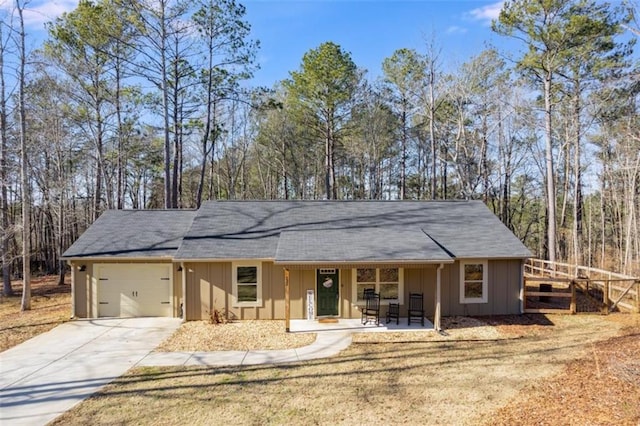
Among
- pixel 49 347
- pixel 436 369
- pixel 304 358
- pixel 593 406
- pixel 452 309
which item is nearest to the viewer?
pixel 593 406

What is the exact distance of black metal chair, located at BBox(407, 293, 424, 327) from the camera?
1143 centimetres

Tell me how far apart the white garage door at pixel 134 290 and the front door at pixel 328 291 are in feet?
16.0

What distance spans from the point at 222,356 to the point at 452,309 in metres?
7.11

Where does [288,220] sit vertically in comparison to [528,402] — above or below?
above

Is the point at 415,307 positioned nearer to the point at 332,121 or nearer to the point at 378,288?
the point at 378,288

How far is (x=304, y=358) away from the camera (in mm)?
8625

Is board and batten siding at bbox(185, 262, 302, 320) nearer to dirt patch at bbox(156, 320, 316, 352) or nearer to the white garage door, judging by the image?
dirt patch at bbox(156, 320, 316, 352)

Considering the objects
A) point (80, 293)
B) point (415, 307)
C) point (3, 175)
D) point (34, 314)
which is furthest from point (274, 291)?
point (3, 175)

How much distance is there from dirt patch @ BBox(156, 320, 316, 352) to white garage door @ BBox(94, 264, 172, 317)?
1.68m

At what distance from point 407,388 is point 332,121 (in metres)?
19.1

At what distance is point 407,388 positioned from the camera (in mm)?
6965

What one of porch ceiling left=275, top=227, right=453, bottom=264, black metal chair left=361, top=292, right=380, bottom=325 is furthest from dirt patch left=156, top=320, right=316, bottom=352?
porch ceiling left=275, top=227, right=453, bottom=264

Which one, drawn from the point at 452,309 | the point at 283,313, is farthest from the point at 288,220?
the point at 452,309

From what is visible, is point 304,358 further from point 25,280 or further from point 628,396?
point 25,280
